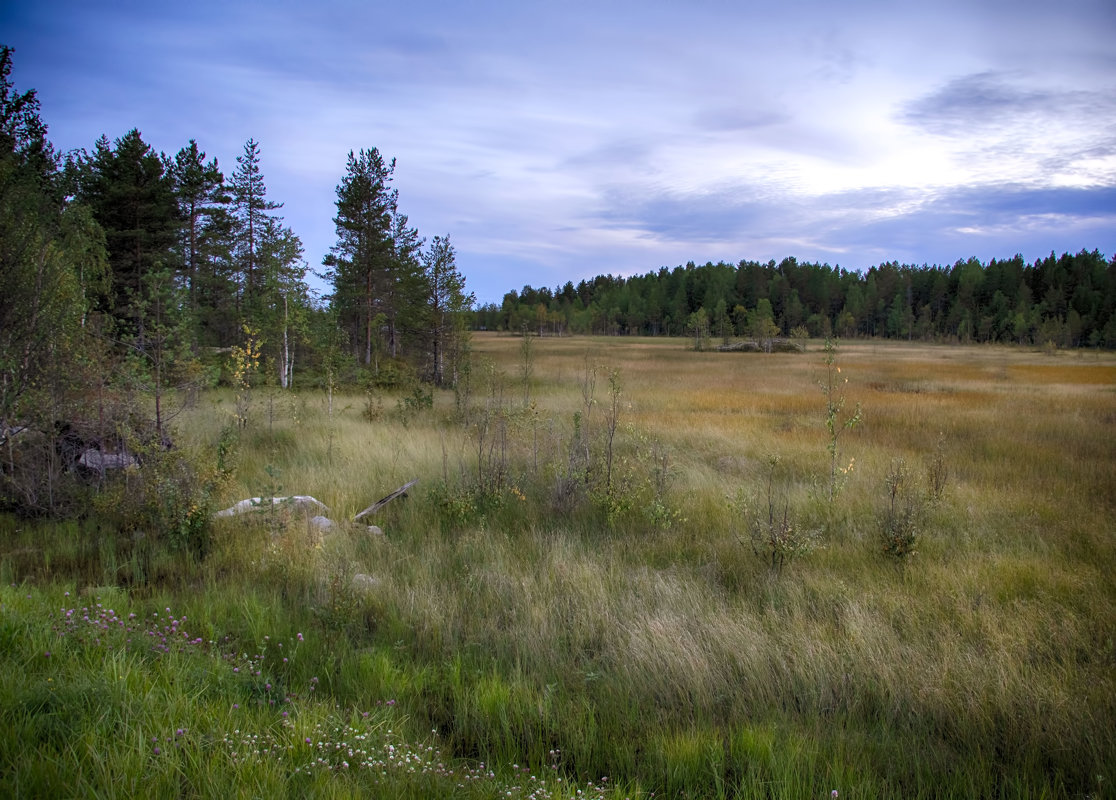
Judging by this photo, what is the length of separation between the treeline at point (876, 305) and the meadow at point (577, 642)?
55.1 meters

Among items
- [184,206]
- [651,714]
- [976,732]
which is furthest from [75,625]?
[184,206]

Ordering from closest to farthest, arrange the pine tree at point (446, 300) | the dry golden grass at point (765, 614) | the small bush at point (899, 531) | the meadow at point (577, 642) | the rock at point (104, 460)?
the meadow at point (577, 642), the dry golden grass at point (765, 614), the small bush at point (899, 531), the rock at point (104, 460), the pine tree at point (446, 300)

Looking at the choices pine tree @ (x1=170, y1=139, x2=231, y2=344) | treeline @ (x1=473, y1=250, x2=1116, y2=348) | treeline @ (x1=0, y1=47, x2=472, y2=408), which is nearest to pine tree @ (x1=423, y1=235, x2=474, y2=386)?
treeline @ (x1=0, y1=47, x2=472, y2=408)

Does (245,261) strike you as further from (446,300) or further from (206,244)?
(446,300)

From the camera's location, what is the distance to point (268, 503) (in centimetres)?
679

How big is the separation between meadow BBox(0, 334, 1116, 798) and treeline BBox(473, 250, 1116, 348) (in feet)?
181

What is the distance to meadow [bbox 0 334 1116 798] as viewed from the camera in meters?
2.82

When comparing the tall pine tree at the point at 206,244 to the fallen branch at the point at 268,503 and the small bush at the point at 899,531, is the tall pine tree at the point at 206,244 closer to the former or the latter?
the fallen branch at the point at 268,503

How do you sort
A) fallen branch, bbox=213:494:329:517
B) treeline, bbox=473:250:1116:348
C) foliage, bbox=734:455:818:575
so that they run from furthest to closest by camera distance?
treeline, bbox=473:250:1116:348 → fallen branch, bbox=213:494:329:517 → foliage, bbox=734:455:818:575

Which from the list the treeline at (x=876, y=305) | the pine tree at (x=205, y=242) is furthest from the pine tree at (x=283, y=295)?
the treeline at (x=876, y=305)

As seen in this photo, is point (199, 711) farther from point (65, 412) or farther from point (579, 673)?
point (65, 412)

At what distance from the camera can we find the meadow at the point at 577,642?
9.25 feet

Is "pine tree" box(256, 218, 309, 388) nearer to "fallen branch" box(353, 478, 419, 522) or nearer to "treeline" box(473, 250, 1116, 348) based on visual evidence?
"fallen branch" box(353, 478, 419, 522)

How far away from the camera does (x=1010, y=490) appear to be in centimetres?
851
